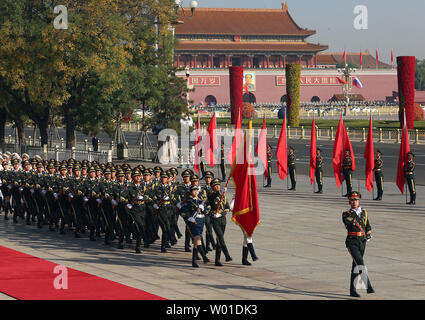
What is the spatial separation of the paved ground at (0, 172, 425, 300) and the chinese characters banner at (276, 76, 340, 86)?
84735 millimetres

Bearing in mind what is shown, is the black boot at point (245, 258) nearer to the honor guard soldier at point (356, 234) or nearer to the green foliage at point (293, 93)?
the honor guard soldier at point (356, 234)

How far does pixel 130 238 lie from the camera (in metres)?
17.0

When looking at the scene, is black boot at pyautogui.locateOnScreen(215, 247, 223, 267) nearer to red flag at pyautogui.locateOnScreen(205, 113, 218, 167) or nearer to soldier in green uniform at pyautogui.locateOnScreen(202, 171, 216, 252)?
soldier in green uniform at pyautogui.locateOnScreen(202, 171, 216, 252)

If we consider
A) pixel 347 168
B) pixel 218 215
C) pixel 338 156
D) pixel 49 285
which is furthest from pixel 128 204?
pixel 347 168

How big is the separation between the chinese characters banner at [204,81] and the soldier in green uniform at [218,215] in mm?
87823

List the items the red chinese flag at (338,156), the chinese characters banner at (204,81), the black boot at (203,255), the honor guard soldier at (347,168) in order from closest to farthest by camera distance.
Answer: the black boot at (203,255), the red chinese flag at (338,156), the honor guard soldier at (347,168), the chinese characters banner at (204,81)

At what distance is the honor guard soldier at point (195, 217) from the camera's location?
1422cm

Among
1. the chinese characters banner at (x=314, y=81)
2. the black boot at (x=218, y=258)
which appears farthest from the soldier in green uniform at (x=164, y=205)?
the chinese characters banner at (x=314, y=81)

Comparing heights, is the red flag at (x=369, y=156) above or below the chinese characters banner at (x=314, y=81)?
below

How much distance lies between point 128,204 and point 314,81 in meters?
91.7

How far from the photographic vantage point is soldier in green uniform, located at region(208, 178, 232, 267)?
1425 cm

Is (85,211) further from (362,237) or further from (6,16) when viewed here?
(6,16)

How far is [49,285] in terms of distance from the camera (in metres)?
12.5

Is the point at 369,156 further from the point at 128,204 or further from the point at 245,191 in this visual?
the point at 128,204
